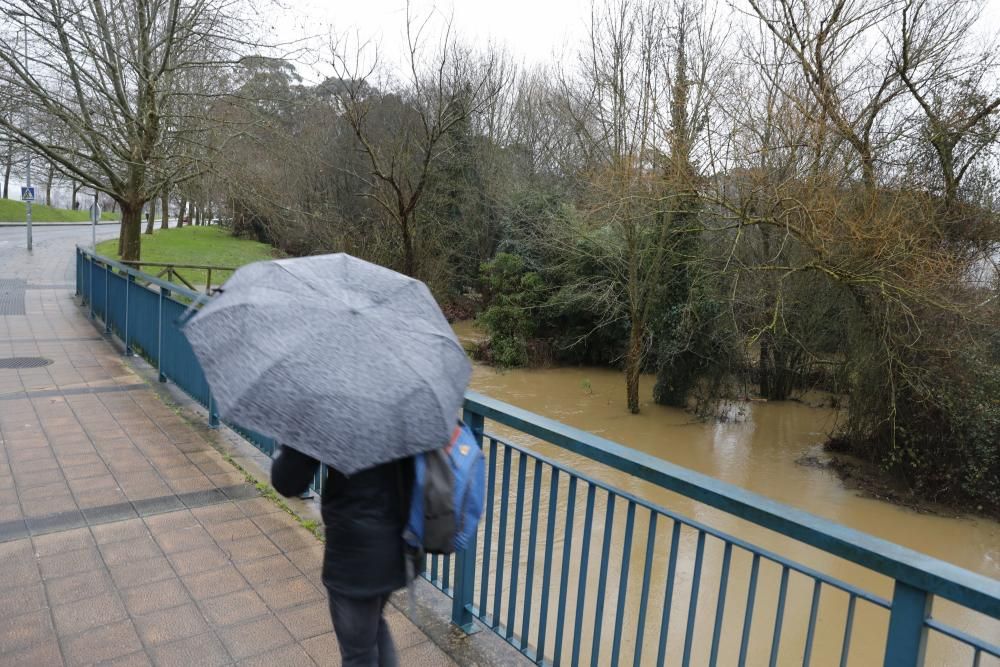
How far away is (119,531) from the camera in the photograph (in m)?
4.03

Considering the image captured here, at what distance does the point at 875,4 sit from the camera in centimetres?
1118

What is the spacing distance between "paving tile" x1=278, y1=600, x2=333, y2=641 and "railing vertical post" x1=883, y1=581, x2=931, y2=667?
2335 mm

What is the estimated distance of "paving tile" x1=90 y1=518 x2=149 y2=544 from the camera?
155 inches

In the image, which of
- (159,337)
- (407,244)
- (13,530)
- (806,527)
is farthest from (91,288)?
(806,527)

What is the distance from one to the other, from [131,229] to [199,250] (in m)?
15.7

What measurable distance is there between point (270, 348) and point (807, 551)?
27.5 feet

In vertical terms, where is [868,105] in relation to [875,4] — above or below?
below

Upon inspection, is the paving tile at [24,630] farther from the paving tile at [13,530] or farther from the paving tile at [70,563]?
the paving tile at [13,530]

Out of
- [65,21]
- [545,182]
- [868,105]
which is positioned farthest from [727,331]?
[65,21]

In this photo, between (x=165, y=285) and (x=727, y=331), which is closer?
(x=165, y=285)

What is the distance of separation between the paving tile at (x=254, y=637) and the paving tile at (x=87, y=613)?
536 millimetres

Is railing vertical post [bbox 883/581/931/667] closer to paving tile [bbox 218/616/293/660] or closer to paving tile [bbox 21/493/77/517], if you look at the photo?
paving tile [bbox 218/616/293/660]

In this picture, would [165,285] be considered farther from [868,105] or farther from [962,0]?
[962,0]

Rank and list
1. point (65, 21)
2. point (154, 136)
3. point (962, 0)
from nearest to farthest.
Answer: point (962, 0) < point (65, 21) < point (154, 136)
